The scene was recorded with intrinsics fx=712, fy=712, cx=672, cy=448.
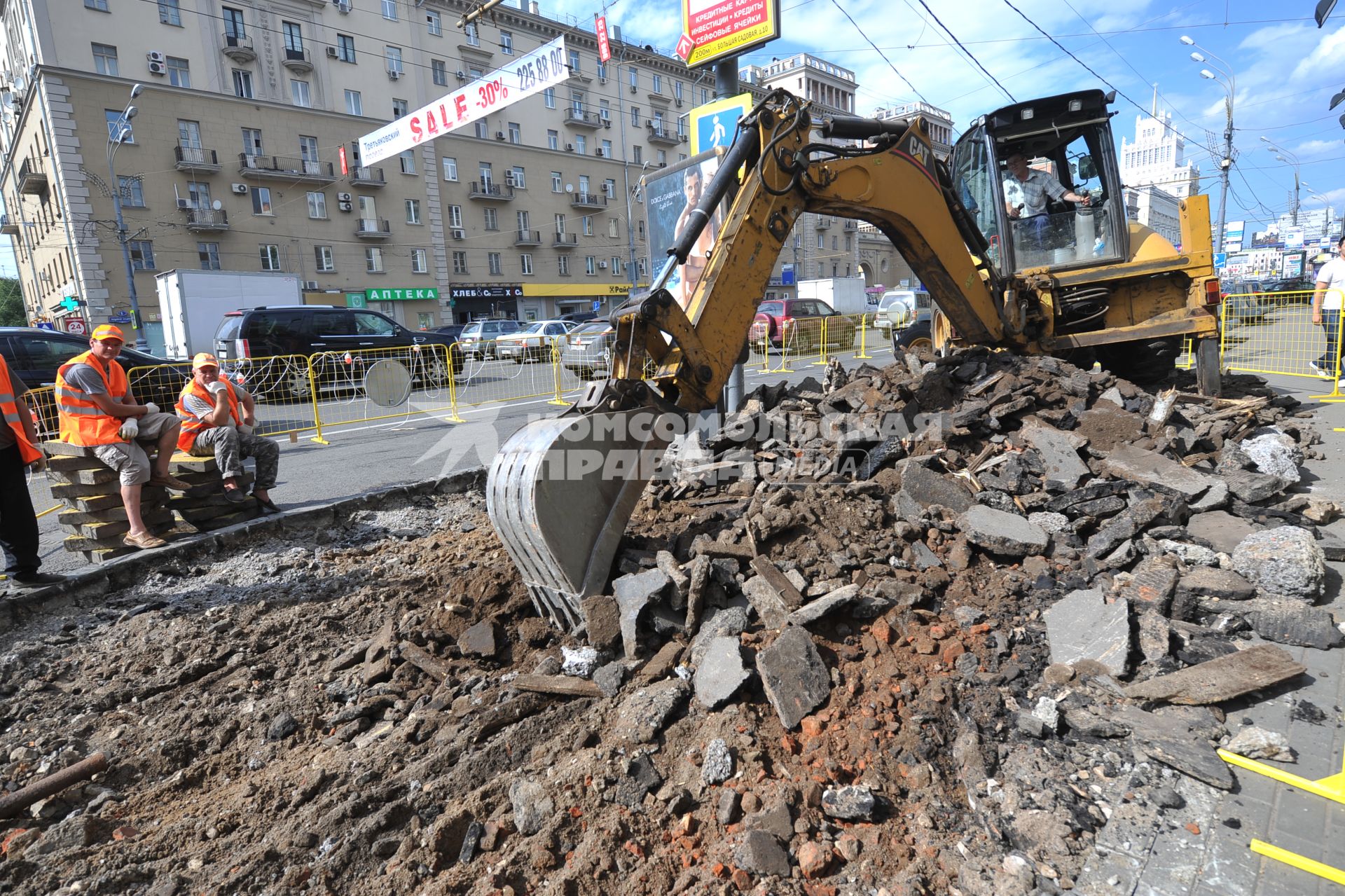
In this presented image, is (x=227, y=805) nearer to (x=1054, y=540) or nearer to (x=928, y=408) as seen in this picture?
(x=1054, y=540)

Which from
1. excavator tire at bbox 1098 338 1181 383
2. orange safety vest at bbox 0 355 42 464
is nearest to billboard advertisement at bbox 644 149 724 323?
orange safety vest at bbox 0 355 42 464

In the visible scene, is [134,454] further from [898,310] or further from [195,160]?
[195,160]

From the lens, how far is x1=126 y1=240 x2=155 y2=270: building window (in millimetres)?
30109

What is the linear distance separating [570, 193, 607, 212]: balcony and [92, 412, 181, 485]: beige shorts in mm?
44042

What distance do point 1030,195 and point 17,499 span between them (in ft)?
29.5

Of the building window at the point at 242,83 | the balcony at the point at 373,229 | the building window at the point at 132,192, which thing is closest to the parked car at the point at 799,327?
the balcony at the point at 373,229

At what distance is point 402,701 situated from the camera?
3.24 metres

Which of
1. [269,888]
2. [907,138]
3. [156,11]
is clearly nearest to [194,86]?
[156,11]

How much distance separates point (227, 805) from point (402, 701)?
744 mm

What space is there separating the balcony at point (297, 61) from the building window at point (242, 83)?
1.81 metres

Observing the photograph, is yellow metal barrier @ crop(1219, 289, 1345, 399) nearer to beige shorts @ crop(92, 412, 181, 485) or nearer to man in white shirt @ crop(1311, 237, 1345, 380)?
man in white shirt @ crop(1311, 237, 1345, 380)

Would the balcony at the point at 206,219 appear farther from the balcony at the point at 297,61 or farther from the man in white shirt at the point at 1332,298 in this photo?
the man in white shirt at the point at 1332,298

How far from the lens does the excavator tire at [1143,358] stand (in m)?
7.23

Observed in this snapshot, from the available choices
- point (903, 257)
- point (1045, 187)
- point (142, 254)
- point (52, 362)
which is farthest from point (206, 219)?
point (1045, 187)
